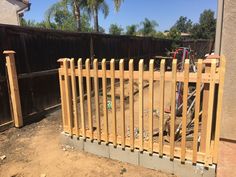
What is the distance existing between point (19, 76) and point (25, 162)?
186 cm

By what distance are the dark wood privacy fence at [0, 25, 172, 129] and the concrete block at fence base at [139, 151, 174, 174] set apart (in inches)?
111

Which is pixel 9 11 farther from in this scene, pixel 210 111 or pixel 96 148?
pixel 210 111

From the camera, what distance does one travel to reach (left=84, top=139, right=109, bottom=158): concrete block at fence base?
10.1 ft

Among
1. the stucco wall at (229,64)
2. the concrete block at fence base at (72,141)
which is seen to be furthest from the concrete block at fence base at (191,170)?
the concrete block at fence base at (72,141)

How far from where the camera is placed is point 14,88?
4047mm

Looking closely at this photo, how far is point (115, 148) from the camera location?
9.84 ft

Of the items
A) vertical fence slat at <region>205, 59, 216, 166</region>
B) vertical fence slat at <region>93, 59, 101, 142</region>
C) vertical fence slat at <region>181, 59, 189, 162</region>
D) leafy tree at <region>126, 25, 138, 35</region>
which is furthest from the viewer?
leafy tree at <region>126, 25, 138, 35</region>

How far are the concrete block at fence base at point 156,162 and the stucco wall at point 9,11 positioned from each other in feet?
32.4

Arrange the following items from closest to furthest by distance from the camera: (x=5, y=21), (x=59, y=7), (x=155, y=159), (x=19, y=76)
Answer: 1. (x=155, y=159)
2. (x=19, y=76)
3. (x=5, y=21)
4. (x=59, y=7)

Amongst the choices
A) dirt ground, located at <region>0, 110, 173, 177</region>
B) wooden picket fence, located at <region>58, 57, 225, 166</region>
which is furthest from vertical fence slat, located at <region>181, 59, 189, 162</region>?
dirt ground, located at <region>0, 110, 173, 177</region>

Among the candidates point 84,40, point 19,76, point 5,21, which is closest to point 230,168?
point 19,76

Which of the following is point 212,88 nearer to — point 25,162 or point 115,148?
point 115,148

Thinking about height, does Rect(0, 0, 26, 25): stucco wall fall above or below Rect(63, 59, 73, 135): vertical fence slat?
above

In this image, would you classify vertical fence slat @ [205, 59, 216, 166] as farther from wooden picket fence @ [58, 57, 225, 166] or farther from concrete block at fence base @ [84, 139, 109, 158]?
concrete block at fence base @ [84, 139, 109, 158]
